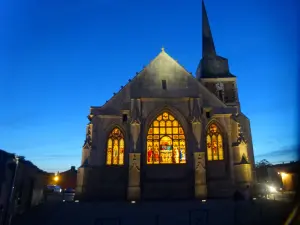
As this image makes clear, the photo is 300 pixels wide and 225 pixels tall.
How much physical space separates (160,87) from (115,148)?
22.5 ft

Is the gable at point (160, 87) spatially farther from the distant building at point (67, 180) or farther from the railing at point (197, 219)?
the distant building at point (67, 180)

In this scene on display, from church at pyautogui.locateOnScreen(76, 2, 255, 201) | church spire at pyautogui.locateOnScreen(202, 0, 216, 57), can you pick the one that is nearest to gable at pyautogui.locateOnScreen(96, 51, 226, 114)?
church at pyautogui.locateOnScreen(76, 2, 255, 201)

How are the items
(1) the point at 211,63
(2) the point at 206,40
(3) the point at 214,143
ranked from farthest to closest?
(2) the point at 206,40
(1) the point at 211,63
(3) the point at 214,143

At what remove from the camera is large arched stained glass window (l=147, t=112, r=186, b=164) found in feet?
58.6

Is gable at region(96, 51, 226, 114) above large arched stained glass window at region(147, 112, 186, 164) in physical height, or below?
above

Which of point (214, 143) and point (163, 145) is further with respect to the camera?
point (214, 143)

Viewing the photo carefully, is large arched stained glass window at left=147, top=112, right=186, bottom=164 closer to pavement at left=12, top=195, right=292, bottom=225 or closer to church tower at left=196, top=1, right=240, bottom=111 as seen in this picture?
pavement at left=12, top=195, right=292, bottom=225

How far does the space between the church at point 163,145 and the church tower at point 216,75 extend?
6.75m

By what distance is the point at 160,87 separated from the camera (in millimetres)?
19984

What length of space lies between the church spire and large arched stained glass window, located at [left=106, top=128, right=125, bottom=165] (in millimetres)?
18751

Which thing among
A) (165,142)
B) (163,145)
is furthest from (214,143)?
(163,145)

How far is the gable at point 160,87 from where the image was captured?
19.6 metres

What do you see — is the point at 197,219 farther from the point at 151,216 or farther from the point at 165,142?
the point at 165,142

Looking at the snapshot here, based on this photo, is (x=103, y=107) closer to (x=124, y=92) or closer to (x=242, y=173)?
(x=124, y=92)
